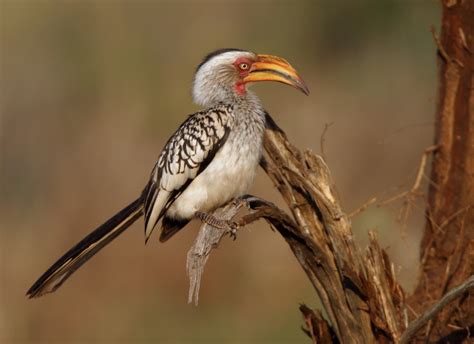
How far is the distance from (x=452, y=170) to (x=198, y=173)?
44.3 inches

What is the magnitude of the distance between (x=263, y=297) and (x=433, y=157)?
344 centimetres

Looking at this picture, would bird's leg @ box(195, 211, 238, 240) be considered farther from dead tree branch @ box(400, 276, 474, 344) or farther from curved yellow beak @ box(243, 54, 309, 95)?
dead tree branch @ box(400, 276, 474, 344)

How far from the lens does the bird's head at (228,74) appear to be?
4.30 m

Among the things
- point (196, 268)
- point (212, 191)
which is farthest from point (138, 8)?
point (196, 268)

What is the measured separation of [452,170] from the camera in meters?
3.79

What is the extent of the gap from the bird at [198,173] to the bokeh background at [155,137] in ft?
5.87

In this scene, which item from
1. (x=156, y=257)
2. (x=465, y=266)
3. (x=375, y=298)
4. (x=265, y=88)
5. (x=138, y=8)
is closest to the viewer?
(x=375, y=298)

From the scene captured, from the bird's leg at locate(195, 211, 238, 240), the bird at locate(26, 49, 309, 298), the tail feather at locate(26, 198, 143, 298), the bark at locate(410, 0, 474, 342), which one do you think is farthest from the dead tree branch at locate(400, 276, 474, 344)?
the tail feather at locate(26, 198, 143, 298)

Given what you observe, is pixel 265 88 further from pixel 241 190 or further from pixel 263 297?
pixel 241 190

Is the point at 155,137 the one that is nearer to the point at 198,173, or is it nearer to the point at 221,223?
the point at 198,173

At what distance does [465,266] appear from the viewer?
3592 millimetres

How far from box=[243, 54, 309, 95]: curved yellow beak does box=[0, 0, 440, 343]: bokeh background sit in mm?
1656

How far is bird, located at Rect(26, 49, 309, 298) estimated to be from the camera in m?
3.88

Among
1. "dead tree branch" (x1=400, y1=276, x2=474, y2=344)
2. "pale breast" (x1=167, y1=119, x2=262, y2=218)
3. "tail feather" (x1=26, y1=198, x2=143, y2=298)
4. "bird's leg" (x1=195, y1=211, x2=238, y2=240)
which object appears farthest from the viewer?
"tail feather" (x1=26, y1=198, x2=143, y2=298)
